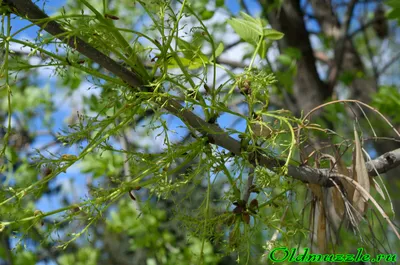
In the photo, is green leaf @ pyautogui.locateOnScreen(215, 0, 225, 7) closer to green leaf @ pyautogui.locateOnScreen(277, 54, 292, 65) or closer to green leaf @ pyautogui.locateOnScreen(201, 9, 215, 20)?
green leaf @ pyautogui.locateOnScreen(201, 9, 215, 20)

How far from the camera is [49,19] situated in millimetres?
573

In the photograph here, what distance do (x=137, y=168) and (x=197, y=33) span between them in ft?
0.74

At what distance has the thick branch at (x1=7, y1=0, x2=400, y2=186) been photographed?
59cm

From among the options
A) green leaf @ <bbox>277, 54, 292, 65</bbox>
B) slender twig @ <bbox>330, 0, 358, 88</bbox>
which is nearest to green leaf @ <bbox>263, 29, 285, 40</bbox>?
green leaf @ <bbox>277, 54, 292, 65</bbox>

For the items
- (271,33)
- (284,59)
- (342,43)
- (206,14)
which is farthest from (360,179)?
(342,43)

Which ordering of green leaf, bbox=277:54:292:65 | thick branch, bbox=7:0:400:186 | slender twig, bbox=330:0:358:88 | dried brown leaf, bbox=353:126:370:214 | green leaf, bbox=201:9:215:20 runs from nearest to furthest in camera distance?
thick branch, bbox=7:0:400:186 < dried brown leaf, bbox=353:126:370:214 < green leaf, bbox=201:9:215:20 < green leaf, bbox=277:54:292:65 < slender twig, bbox=330:0:358:88

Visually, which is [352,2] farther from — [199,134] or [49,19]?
[49,19]

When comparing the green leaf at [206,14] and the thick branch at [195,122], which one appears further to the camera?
the green leaf at [206,14]

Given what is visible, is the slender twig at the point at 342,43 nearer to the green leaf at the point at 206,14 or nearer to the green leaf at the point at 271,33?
the green leaf at the point at 206,14

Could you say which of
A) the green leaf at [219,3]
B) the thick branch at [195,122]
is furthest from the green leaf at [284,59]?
the thick branch at [195,122]

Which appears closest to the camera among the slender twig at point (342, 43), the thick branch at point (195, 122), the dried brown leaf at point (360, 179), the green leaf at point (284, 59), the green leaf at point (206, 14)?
the thick branch at point (195, 122)

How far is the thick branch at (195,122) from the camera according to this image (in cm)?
59

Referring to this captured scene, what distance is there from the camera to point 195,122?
686mm
